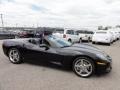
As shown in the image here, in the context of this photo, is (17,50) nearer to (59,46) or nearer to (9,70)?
(9,70)

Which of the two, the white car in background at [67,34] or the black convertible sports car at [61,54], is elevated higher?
the white car in background at [67,34]

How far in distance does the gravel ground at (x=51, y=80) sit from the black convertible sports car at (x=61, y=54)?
1.01ft

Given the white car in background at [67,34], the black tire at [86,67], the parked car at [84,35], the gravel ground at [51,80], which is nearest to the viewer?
the gravel ground at [51,80]

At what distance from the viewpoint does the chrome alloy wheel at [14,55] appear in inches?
224

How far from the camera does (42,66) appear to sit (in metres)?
A: 5.39

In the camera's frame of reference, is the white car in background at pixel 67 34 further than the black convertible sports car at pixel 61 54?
Yes

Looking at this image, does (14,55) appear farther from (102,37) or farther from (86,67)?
(102,37)

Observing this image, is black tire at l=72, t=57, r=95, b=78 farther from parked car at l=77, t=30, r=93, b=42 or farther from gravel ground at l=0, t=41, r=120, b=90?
parked car at l=77, t=30, r=93, b=42

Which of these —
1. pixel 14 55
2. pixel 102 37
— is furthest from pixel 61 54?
pixel 102 37

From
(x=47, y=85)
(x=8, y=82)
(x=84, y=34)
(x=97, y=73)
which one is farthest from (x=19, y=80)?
(x=84, y=34)

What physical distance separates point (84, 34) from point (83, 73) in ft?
45.6

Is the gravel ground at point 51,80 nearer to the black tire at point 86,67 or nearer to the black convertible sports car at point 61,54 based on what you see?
the black tire at point 86,67

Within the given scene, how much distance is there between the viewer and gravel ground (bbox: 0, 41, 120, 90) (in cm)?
363

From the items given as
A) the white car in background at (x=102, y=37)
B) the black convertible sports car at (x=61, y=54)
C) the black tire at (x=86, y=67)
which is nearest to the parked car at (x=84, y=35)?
the white car in background at (x=102, y=37)
